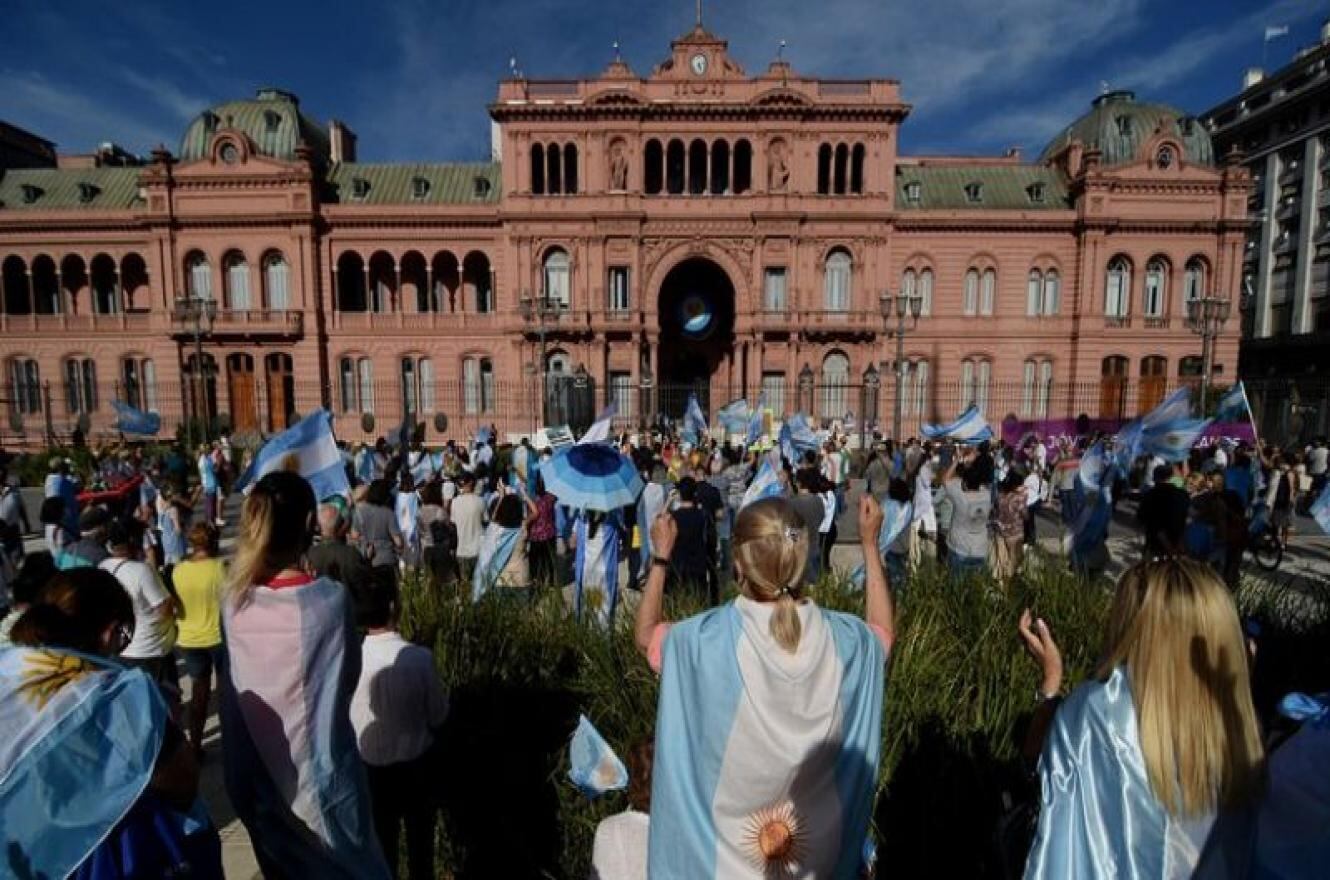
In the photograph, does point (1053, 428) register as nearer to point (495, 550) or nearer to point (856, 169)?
point (856, 169)

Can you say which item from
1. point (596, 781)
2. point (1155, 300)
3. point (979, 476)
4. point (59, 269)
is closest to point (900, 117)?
point (1155, 300)

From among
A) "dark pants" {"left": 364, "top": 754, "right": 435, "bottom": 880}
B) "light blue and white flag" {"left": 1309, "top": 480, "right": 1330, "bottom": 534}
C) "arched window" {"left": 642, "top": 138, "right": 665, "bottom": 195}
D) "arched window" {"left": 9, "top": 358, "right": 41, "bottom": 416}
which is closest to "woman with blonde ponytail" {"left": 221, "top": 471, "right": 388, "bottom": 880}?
"dark pants" {"left": 364, "top": 754, "right": 435, "bottom": 880}

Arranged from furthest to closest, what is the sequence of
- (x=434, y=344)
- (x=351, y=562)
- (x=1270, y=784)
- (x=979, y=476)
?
(x=434, y=344) → (x=979, y=476) → (x=351, y=562) → (x=1270, y=784)

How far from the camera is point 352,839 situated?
2.61m

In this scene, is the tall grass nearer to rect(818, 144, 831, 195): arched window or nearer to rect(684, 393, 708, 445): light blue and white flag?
rect(684, 393, 708, 445): light blue and white flag

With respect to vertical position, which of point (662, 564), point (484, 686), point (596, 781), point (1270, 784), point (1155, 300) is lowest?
point (484, 686)

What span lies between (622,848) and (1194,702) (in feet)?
5.66

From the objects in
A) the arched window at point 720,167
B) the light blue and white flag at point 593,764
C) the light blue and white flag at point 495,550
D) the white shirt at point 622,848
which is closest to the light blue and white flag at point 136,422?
the light blue and white flag at point 495,550

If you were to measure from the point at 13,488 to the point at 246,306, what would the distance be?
25427 millimetres

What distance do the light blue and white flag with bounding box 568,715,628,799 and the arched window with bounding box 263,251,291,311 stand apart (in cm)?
3391

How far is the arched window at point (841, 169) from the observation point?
3005cm

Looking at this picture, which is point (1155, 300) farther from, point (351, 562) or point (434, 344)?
point (351, 562)

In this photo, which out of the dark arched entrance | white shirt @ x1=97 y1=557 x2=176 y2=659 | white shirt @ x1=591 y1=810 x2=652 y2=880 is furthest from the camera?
the dark arched entrance

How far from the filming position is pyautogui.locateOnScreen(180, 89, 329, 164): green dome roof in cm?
3142
